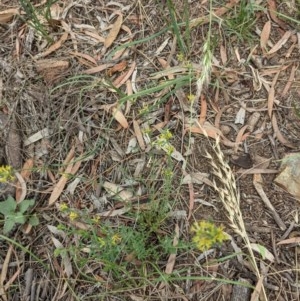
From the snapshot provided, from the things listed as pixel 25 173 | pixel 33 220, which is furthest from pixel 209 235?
pixel 25 173

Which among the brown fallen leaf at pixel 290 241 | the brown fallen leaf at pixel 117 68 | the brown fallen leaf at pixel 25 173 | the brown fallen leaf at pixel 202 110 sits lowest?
the brown fallen leaf at pixel 290 241

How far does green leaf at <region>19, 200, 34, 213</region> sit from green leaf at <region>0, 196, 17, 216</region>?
0.03m

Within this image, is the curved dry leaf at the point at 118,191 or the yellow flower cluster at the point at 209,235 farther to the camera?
the curved dry leaf at the point at 118,191

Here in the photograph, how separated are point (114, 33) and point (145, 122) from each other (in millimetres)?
488

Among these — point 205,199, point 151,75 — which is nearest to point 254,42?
point 151,75

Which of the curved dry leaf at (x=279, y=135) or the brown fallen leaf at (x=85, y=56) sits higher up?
the brown fallen leaf at (x=85, y=56)

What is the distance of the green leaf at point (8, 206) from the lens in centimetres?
202

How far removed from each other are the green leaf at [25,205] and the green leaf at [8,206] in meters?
0.03

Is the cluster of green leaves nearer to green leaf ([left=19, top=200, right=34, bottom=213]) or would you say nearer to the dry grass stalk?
green leaf ([left=19, top=200, right=34, bottom=213])

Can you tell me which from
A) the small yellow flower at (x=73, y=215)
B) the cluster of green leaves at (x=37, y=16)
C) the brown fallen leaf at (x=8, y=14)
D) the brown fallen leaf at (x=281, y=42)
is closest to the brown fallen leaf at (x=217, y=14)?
the brown fallen leaf at (x=281, y=42)

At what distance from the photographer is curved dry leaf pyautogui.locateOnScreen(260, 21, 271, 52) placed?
2160 mm

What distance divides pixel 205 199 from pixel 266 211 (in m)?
0.25

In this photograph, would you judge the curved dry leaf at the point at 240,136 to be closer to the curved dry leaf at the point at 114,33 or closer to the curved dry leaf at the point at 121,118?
the curved dry leaf at the point at 121,118

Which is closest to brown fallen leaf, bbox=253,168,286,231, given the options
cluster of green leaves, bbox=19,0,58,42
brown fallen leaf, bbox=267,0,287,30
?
brown fallen leaf, bbox=267,0,287,30
